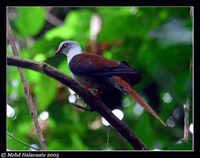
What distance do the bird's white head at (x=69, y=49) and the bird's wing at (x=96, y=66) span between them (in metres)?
0.03

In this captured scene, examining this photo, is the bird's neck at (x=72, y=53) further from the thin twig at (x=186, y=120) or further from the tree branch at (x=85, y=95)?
the thin twig at (x=186, y=120)

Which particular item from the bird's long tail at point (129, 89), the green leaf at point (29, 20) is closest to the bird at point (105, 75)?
the bird's long tail at point (129, 89)

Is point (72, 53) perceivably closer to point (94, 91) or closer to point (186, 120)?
point (94, 91)

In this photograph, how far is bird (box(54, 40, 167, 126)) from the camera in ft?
5.91

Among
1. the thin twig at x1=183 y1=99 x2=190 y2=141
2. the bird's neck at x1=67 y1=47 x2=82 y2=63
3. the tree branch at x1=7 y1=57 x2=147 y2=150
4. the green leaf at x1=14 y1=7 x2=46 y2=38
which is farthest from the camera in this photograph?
the green leaf at x1=14 y1=7 x2=46 y2=38

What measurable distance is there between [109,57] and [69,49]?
16 cm

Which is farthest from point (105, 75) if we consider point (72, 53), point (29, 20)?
point (29, 20)

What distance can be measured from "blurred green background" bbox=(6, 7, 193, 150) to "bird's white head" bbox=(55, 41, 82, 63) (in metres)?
0.03

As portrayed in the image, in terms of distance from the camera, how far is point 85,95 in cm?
176

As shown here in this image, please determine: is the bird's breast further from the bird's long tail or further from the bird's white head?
the bird's white head

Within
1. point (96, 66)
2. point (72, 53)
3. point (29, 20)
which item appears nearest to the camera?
point (96, 66)

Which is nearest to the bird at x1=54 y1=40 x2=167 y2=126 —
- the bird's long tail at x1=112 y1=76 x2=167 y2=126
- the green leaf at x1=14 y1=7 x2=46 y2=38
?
the bird's long tail at x1=112 y1=76 x2=167 y2=126

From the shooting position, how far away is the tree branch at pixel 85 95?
5.47 feet
